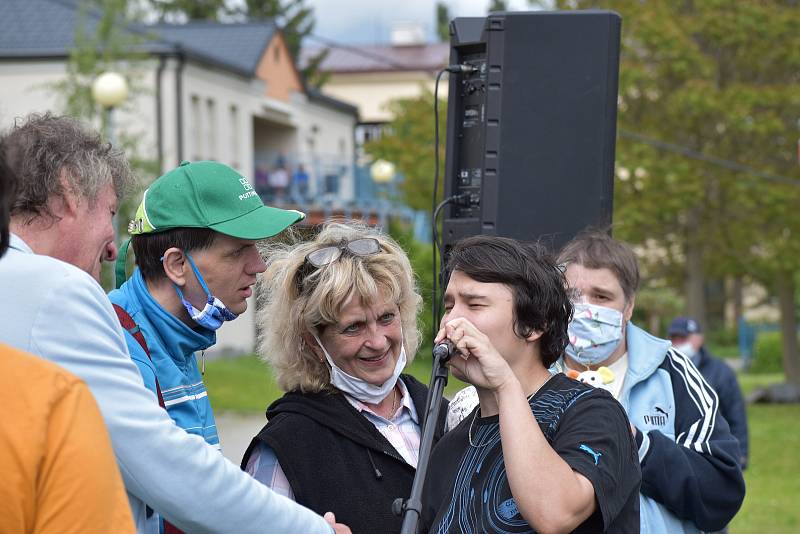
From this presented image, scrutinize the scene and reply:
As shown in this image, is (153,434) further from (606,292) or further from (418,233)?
(418,233)

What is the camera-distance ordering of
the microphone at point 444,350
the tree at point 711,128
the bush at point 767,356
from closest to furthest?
the microphone at point 444,350 < the tree at point 711,128 < the bush at point 767,356

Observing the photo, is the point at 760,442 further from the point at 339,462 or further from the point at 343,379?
the point at 339,462

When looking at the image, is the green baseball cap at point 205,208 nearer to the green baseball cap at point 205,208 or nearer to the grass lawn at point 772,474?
the green baseball cap at point 205,208

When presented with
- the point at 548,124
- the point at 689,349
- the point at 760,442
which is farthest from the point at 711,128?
the point at 548,124

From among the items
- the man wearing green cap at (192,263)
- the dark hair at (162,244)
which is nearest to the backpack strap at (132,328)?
the man wearing green cap at (192,263)

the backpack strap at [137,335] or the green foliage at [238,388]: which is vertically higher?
the backpack strap at [137,335]

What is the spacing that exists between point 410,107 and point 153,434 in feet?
73.7

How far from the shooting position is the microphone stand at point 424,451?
2656 mm

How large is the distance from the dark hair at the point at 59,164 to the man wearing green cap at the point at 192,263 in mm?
372

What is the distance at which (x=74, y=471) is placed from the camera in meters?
1.75

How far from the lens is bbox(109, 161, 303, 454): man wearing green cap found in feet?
10.6

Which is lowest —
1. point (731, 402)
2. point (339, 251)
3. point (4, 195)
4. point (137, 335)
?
point (731, 402)

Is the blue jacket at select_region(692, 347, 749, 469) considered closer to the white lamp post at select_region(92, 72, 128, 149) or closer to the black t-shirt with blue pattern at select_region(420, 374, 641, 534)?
the black t-shirt with blue pattern at select_region(420, 374, 641, 534)

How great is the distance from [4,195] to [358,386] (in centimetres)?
184
